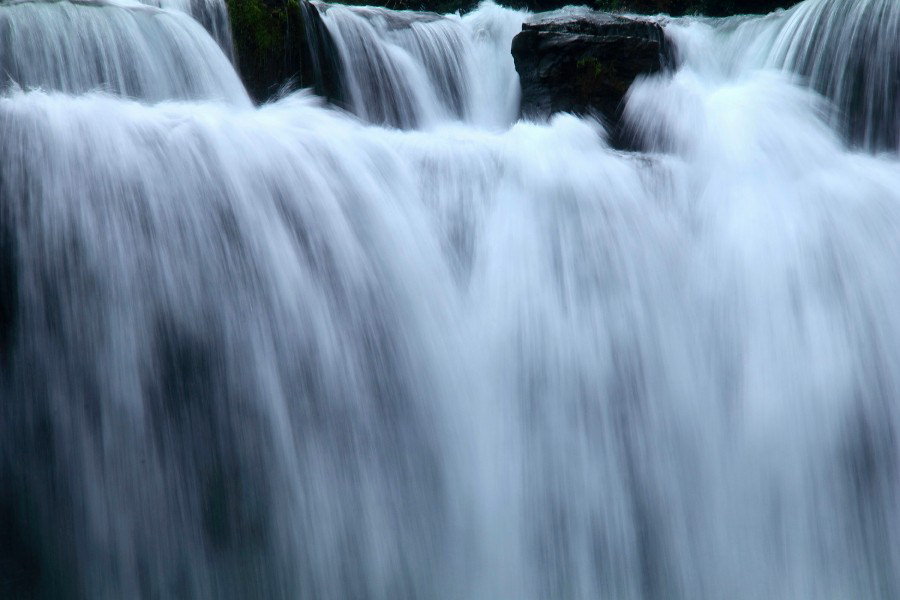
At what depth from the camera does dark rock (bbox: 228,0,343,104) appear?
A: 535 centimetres

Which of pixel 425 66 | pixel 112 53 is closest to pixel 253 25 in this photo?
pixel 112 53

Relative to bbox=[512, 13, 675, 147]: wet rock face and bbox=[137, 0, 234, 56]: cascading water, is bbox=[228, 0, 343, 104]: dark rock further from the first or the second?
bbox=[512, 13, 675, 147]: wet rock face

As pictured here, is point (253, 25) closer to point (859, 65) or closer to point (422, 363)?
point (422, 363)

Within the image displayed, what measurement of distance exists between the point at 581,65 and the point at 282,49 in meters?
1.94

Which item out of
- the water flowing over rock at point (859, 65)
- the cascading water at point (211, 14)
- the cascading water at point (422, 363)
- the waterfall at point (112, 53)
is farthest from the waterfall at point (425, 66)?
the water flowing over rock at point (859, 65)

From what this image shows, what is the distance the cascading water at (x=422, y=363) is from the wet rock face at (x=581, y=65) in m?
1.20

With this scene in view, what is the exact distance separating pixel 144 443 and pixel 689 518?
6.71 ft

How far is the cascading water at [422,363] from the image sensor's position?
2.65 metres

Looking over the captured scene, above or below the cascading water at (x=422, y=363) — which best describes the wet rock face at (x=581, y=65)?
above

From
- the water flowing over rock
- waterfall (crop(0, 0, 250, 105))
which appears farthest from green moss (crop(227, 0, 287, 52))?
the water flowing over rock

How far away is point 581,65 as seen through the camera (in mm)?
5516

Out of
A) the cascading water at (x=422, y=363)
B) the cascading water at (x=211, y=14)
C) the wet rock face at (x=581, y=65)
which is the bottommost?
the cascading water at (x=422, y=363)

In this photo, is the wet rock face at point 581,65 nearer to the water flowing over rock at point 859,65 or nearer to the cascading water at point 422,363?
the water flowing over rock at point 859,65

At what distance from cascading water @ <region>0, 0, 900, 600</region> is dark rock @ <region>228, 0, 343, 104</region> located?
1.13 metres
